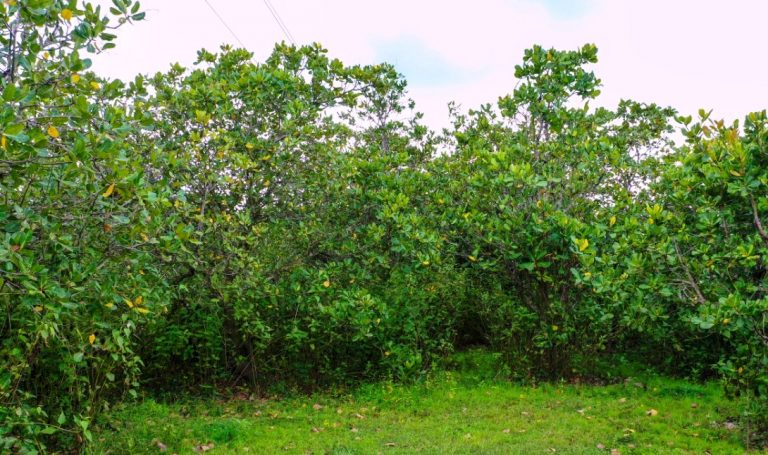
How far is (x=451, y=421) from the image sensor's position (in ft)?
24.6

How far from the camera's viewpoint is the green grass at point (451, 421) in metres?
6.33

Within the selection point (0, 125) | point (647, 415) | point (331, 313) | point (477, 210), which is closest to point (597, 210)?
point (477, 210)

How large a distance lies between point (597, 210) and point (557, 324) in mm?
2145

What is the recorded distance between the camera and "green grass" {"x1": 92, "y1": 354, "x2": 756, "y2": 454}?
20.8ft

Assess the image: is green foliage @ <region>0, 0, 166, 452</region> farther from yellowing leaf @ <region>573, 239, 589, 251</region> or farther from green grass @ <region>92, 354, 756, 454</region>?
yellowing leaf @ <region>573, 239, 589, 251</region>

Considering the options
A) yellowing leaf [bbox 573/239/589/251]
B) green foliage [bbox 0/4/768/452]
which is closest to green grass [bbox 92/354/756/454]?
green foliage [bbox 0/4/768/452]

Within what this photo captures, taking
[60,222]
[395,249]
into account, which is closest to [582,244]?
[395,249]

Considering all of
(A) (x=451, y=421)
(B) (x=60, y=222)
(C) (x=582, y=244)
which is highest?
(C) (x=582, y=244)

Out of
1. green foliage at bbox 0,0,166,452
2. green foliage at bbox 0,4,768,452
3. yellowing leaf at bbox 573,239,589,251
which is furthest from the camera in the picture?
yellowing leaf at bbox 573,239,589,251

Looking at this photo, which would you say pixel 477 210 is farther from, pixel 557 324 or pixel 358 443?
pixel 358 443

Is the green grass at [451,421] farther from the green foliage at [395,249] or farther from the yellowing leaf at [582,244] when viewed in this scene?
the yellowing leaf at [582,244]

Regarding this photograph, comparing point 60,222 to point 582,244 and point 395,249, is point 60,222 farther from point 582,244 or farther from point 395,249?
point 582,244

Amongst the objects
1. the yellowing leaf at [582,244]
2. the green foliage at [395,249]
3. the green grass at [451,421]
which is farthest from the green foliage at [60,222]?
the yellowing leaf at [582,244]

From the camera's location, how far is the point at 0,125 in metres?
3.11
